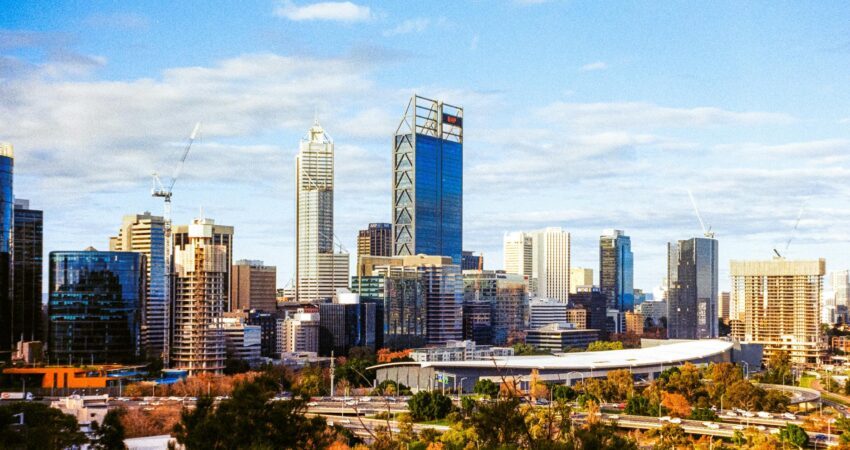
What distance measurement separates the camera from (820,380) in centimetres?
13638

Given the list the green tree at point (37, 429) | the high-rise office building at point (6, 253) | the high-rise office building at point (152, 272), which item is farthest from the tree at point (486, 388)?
the high-rise office building at point (6, 253)

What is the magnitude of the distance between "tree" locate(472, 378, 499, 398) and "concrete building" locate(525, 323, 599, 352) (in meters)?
77.2

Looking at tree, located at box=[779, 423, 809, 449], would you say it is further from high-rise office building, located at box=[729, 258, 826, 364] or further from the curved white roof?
high-rise office building, located at box=[729, 258, 826, 364]

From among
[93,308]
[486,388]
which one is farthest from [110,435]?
[93,308]

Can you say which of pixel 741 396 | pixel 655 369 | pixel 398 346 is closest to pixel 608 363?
pixel 655 369

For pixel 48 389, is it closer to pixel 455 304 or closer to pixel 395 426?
pixel 395 426

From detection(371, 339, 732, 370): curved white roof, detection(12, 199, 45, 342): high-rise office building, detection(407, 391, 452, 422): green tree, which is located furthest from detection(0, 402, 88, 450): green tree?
detection(12, 199, 45, 342): high-rise office building

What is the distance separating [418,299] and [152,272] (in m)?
42.6

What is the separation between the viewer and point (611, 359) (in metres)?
130

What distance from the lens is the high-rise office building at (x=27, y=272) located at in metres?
141

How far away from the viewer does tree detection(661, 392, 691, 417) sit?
88.1 m

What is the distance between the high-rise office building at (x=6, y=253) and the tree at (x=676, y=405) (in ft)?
257

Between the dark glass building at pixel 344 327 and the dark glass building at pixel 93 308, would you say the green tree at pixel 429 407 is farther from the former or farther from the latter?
the dark glass building at pixel 344 327

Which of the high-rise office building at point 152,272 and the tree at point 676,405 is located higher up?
the high-rise office building at point 152,272
